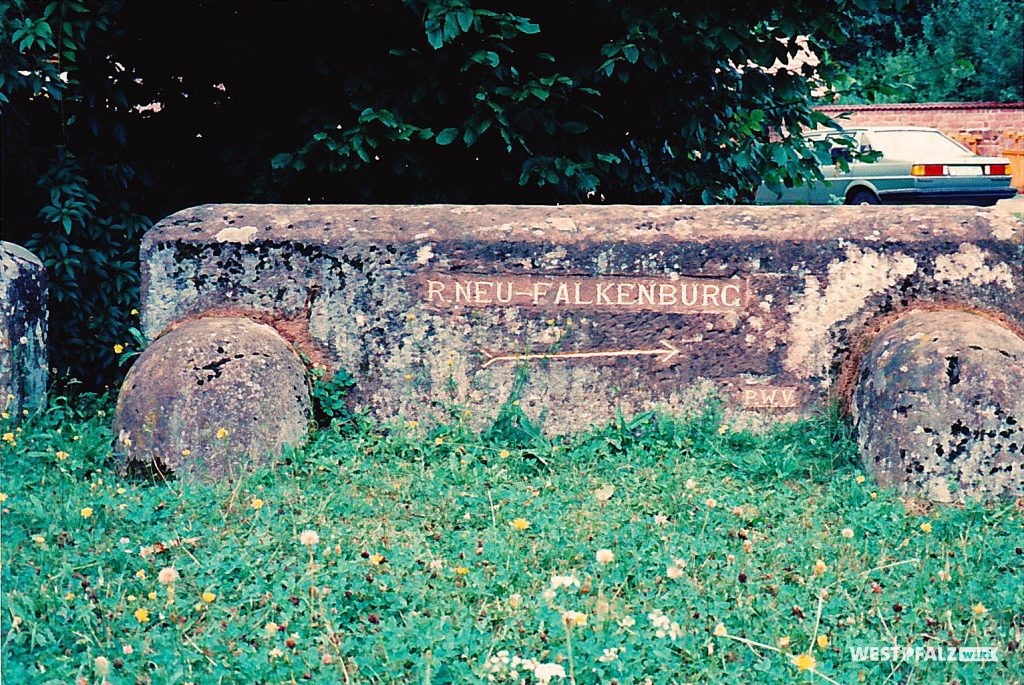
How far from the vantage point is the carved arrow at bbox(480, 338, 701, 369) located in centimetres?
454

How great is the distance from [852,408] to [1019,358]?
2.07 feet

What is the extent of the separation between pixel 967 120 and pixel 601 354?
8761mm

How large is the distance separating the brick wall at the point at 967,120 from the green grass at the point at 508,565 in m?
8.23

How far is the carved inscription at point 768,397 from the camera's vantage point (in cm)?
454

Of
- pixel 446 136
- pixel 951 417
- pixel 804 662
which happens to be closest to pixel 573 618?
pixel 804 662

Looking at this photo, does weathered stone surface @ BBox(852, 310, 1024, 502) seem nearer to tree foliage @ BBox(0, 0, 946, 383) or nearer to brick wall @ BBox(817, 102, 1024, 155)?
tree foliage @ BBox(0, 0, 946, 383)

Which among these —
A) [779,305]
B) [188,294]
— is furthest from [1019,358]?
[188,294]

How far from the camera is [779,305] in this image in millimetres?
4508

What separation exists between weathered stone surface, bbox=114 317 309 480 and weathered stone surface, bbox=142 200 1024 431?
14.3 inches

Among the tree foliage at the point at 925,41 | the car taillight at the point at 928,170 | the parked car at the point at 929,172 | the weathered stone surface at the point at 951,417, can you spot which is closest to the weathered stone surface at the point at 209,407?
the weathered stone surface at the point at 951,417

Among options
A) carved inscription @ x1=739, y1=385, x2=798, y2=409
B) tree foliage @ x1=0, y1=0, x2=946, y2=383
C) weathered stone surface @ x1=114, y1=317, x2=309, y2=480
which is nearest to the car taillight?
tree foliage @ x1=0, y1=0, x2=946, y2=383

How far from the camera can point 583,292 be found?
4555 mm

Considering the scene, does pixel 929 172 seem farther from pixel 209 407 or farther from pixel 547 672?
pixel 547 672

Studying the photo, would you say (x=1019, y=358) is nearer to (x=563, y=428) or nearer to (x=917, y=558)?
(x=917, y=558)
